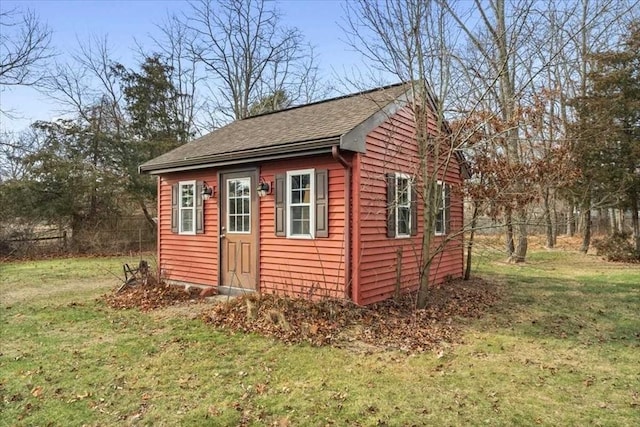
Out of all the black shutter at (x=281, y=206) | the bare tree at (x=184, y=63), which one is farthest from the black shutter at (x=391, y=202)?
the bare tree at (x=184, y=63)

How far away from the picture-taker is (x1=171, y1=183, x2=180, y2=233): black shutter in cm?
947

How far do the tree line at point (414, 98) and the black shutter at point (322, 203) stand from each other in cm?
162

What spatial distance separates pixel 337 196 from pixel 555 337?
150 inches

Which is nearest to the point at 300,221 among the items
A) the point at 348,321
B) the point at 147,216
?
the point at 348,321

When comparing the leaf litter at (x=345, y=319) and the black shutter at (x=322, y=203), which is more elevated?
the black shutter at (x=322, y=203)

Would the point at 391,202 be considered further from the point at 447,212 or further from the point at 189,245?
the point at 189,245

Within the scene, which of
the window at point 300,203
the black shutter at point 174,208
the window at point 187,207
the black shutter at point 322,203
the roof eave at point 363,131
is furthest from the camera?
the black shutter at point 174,208

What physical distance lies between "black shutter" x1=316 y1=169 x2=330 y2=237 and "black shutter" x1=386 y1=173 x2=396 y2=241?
1.22 meters

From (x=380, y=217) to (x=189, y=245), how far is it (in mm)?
4586

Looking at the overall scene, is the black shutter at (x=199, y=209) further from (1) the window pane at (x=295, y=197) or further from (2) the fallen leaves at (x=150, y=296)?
(1) the window pane at (x=295, y=197)

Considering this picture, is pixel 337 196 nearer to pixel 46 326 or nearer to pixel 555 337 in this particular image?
pixel 555 337

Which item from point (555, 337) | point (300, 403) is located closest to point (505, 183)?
point (555, 337)

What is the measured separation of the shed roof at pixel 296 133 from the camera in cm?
664

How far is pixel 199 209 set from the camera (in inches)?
350
